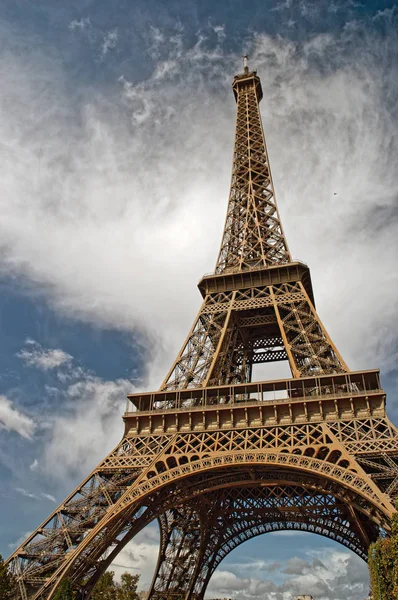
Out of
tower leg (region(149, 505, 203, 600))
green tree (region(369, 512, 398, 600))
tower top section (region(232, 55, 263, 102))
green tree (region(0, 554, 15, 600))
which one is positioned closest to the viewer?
green tree (region(369, 512, 398, 600))

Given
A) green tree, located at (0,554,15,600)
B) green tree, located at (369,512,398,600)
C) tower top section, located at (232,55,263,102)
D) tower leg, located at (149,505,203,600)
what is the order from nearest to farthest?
green tree, located at (369,512,398,600)
green tree, located at (0,554,15,600)
tower leg, located at (149,505,203,600)
tower top section, located at (232,55,263,102)

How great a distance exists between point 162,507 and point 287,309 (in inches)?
553

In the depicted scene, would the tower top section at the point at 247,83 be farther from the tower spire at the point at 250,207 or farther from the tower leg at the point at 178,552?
the tower leg at the point at 178,552

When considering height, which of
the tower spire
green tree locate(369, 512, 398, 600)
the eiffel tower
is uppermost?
the tower spire

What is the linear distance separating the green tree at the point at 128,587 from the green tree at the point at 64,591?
1815cm

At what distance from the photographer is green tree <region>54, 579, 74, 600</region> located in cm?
2193

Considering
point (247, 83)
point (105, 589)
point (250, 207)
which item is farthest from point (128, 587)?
point (247, 83)

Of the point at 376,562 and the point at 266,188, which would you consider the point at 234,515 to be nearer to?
the point at 376,562

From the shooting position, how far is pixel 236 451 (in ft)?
80.6

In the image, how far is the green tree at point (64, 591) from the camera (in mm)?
21933

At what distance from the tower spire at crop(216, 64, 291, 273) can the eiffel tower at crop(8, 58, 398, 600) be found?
0.18m

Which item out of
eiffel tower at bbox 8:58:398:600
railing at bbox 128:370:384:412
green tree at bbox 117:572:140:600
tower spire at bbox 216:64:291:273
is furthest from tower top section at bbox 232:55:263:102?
green tree at bbox 117:572:140:600

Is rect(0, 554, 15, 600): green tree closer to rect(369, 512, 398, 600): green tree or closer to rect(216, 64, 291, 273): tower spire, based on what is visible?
rect(369, 512, 398, 600): green tree

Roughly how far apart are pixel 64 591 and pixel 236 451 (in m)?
9.58
